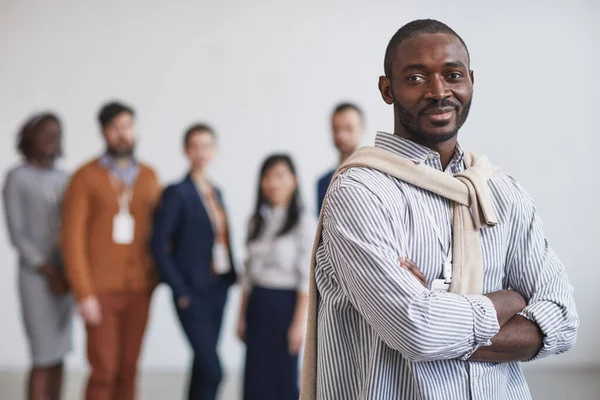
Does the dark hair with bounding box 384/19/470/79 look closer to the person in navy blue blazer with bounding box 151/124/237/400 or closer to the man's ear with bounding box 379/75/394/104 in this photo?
the man's ear with bounding box 379/75/394/104

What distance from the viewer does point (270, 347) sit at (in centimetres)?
483

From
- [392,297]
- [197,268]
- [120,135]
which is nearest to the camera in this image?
[392,297]

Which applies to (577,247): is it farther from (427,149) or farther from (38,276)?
(427,149)

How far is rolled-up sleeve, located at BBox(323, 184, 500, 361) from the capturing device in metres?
1.63

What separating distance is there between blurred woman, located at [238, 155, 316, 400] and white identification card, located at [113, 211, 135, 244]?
28.4 inches

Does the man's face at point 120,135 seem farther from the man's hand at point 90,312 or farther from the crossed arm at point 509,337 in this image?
the crossed arm at point 509,337

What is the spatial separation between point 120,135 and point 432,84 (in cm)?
369

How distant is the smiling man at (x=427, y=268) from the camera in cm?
166

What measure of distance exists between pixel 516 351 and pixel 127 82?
4915 mm

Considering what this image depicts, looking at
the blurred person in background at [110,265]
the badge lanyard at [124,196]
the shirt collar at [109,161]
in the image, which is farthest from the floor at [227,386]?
the shirt collar at [109,161]

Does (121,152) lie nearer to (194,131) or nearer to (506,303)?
(194,131)

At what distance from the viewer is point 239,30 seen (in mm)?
6250

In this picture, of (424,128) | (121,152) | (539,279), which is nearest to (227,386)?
(121,152)

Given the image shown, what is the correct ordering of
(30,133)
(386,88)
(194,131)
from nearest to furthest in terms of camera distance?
(386,88) < (194,131) < (30,133)
